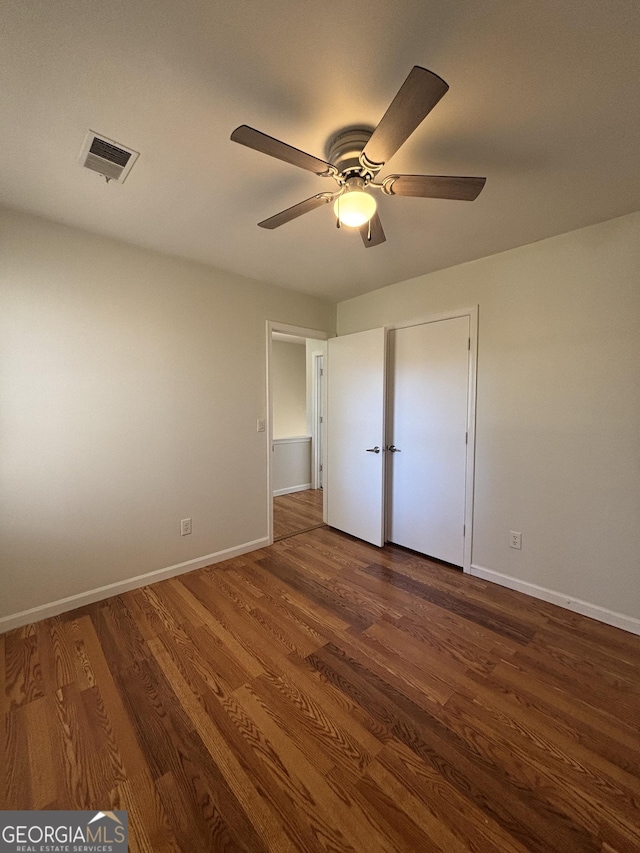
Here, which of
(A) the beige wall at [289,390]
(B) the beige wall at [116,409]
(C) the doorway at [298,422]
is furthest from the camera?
(A) the beige wall at [289,390]

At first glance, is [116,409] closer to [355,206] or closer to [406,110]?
[355,206]

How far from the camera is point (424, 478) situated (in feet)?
9.56

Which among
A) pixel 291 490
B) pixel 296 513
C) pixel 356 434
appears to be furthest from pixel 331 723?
pixel 291 490

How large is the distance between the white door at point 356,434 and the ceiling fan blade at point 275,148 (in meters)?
1.85

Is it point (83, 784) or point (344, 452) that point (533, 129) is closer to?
point (344, 452)

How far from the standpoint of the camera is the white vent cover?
1392mm

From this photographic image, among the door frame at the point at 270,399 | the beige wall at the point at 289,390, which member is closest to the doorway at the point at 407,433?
the door frame at the point at 270,399

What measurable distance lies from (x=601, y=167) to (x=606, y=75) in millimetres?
542

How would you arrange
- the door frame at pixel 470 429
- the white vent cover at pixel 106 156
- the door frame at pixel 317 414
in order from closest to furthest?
the white vent cover at pixel 106 156 < the door frame at pixel 470 429 < the door frame at pixel 317 414

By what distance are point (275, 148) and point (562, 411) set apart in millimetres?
2212

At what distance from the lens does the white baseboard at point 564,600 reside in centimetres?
196

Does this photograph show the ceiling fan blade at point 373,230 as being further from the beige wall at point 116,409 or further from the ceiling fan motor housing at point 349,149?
the beige wall at point 116,409

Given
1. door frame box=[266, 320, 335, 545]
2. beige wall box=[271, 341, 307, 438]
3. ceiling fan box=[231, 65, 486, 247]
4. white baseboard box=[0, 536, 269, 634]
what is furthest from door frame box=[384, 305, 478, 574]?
beige wall box=[271, 341, 307, 438]

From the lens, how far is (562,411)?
85.0 inches
